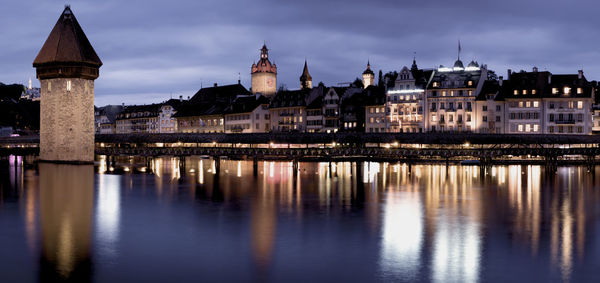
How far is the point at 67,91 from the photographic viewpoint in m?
52.3

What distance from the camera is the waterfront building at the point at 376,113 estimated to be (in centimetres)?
7269

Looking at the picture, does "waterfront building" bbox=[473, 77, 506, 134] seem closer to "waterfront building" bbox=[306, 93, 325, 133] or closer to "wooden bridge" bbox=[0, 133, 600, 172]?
"wooden bridge" bbox=[0, 133, 600, 172]

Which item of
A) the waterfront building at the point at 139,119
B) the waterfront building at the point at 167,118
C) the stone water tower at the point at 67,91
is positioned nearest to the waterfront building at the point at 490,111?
the stone water tower at the point at 67,91

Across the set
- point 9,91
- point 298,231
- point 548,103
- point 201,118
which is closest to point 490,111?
point 548,103

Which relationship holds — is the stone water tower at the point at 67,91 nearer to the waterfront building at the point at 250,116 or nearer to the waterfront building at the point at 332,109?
the waterfront building at the point at 332,109

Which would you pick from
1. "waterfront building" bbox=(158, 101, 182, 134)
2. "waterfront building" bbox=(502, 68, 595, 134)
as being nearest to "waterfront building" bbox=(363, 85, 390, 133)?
"waterfront building" bbox=(502, 68, 595, 134)

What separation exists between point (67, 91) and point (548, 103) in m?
45.8

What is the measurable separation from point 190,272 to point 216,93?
8867 cm

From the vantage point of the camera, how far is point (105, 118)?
130625 millimetres

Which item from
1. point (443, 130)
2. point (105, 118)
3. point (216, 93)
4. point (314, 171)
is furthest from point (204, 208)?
point (105, 118)

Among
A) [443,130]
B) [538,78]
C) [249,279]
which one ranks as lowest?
[249,279]

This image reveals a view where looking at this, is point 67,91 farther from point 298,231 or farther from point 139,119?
point 139,119

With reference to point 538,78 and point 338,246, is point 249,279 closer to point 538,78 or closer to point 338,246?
point 338,246

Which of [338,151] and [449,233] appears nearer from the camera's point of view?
[449,233]
